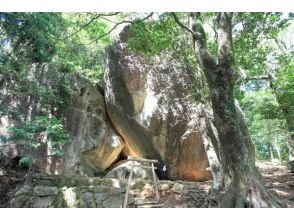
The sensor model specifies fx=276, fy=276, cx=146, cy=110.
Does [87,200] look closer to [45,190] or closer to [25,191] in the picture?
[45,190]

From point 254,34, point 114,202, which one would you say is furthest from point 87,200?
point 254,34

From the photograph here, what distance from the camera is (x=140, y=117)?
11.2m

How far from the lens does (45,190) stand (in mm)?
7461

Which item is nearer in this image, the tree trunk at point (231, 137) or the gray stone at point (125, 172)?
the tree trunk at point (231, 137)

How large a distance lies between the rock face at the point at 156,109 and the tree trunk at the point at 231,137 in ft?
16.7

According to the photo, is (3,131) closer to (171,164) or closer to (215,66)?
(171,164)

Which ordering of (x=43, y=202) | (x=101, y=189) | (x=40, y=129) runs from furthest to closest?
(x=40, y=129) → (x=101, y=189) → (x=43, y=202)

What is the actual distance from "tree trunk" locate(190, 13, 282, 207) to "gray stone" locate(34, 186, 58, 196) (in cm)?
443

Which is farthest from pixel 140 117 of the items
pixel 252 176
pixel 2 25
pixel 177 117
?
pixel 252 176

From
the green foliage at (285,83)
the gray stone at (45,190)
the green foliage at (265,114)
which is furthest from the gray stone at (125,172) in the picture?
the green foliage at (285,83)

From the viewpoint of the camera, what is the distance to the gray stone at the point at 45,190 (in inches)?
291

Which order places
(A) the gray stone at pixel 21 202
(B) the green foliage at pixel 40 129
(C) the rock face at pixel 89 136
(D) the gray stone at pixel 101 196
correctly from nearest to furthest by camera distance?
(A) the gray stone at pixel 21 202, (B) the green foliage at pixel 40 129, (D) the gray stone at pixel 101 196, (C) the rock face at pixel 89 136

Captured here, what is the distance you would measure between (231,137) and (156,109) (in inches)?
240

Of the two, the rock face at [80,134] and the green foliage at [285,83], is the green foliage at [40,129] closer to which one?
the rock face at [80,134]
